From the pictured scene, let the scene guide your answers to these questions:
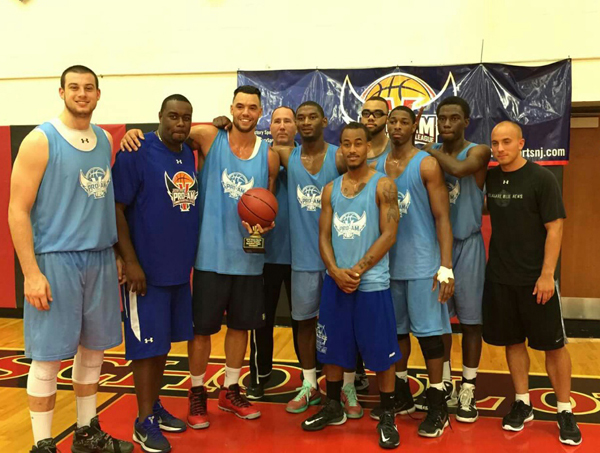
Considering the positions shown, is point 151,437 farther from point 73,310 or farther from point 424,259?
point 424,259

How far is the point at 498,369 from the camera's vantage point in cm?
454

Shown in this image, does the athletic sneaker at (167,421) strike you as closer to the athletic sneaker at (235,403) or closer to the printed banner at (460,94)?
the athletic sneaker at (235,403)

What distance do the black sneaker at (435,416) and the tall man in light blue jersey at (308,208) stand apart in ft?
2.69

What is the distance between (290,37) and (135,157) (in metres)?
3.51

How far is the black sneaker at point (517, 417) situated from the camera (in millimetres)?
3342

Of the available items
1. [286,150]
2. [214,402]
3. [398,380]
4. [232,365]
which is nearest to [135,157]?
[286,150]

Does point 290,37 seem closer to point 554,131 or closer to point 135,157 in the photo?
point 554,131

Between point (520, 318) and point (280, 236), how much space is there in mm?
1635

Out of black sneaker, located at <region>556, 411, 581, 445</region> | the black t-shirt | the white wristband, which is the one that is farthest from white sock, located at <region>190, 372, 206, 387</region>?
black sneaker, located at <region>556, 411, 581, 445</region>

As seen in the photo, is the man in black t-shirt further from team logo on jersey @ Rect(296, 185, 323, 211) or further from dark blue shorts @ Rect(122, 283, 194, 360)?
dark blue shorts @ Rect(122, 283, 194, 360)

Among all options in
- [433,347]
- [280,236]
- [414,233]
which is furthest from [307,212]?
[433,347]

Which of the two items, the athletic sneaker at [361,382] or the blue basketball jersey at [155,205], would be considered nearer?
the blue basketball jersey at [155,205]

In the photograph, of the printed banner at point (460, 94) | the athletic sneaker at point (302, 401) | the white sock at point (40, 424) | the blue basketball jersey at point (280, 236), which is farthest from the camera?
the printed banner at point (460, 94)

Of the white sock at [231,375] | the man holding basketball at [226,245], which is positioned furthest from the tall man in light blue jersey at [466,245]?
the white sock at [231,375]
